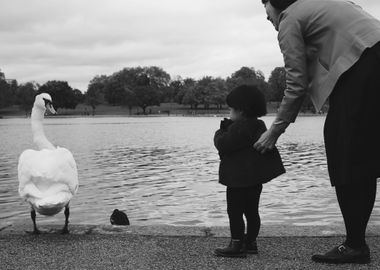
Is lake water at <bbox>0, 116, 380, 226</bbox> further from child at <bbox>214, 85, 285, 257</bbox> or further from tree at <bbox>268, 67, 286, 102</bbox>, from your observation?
tree at <bbox>268, 67, 286, 102</bbox>

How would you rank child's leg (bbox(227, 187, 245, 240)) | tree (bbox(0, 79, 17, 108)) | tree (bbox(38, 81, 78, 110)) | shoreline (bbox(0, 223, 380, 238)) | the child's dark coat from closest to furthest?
the child's dark coat → child's leg (bbox(227, 187, 245, 240)) → shoreline (bbox(0, 223, 380, 238)) → tree (bbox(0, 79, 17, 108)) → tree (bbox(38, 81, 78, 110))

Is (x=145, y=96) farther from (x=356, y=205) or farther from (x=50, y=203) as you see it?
(x=356, y=205)

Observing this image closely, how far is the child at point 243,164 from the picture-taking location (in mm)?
4531

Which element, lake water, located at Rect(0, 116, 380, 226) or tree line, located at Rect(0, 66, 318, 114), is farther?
tree line, located at Rect(0, 66, 318, 114)

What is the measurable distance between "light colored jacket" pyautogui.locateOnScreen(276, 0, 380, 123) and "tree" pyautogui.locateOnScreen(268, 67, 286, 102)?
5255 inches

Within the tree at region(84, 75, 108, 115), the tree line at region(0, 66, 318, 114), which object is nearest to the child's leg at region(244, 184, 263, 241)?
the tree line at region(0, 66, 318, 114)

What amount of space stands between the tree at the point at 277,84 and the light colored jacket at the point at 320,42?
133 metres

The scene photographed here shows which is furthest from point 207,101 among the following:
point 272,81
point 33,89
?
point 33,89

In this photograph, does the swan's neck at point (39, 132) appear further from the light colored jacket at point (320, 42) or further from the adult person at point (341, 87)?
the light colored jacket at point (320, 42)

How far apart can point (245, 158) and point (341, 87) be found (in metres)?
0.96

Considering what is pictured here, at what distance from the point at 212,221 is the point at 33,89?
483 ft

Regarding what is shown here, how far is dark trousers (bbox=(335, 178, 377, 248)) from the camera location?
13.9 feet

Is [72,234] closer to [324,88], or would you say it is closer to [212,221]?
[324,88]

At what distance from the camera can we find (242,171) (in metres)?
4.54
